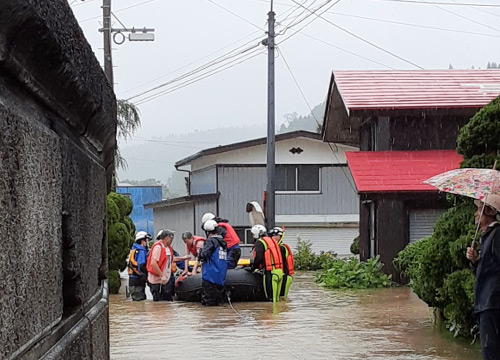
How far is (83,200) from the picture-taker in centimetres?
278

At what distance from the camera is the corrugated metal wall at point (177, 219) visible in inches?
1574

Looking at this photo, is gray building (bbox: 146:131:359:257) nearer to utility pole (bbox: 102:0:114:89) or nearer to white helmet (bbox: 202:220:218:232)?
utility pole (bbox: 102:0:114:89)

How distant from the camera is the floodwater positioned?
35.9 feet

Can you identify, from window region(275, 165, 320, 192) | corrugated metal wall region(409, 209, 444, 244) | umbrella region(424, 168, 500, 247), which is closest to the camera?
umbrella region(424, 168, 500, 247)

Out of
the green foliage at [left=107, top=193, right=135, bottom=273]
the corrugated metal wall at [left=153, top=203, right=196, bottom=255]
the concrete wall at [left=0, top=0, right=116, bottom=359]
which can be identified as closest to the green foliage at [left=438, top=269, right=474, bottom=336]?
the concrete wall at [left=0, top=0, right=116, bottom=359]

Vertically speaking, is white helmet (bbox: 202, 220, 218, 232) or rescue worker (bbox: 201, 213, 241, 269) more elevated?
white helmet (bbox: 202, 220, 218, 232)

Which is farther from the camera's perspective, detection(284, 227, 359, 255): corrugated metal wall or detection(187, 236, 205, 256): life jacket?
detection(284, 227, 359, 255): corrugated metal wall

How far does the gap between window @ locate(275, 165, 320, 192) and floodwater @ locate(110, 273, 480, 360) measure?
16470 millimetres

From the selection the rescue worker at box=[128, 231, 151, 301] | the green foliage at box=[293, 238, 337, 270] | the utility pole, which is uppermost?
the utility pole

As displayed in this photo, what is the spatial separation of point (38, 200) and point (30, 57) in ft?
1.06

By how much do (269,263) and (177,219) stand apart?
25.2 metres

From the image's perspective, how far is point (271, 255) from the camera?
17781 mm

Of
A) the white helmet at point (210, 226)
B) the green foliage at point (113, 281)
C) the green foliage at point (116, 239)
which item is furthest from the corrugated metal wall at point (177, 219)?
the white helmet at point (210, 226)

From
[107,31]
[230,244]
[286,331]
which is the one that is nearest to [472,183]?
[286,331]
